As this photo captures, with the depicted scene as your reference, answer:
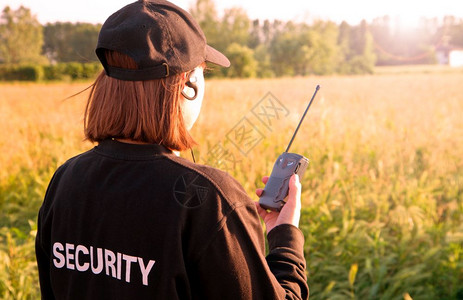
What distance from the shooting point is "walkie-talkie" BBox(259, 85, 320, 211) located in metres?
1.33

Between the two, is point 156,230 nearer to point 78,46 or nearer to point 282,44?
point 78,46

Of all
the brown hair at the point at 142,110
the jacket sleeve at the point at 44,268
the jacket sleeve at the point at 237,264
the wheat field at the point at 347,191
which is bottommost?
the wheat field at the point at 347,191

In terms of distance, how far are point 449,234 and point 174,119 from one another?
2.90m

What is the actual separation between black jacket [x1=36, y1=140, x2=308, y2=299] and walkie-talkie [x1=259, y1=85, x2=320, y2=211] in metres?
0.27

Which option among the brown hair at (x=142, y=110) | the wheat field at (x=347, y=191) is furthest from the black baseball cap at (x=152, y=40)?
the wheat field at (x=347, y=191)

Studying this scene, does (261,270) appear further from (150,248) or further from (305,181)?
(305,181)

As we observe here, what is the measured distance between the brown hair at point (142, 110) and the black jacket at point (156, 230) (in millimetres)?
37

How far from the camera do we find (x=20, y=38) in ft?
126

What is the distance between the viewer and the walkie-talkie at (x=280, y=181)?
4.37 ft

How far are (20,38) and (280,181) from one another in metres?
42.3

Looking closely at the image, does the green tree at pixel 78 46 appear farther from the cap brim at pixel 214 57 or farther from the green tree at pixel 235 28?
the green tree at pixel 235 28

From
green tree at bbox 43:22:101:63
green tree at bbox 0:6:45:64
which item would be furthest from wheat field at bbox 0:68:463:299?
green tree at bbox 0:6:45:64

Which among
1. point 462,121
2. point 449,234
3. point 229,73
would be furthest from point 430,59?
point 449,234

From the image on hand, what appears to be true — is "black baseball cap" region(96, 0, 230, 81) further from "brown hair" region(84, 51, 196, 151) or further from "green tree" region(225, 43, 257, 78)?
"green tree" region(225, 43, 257, 78)
